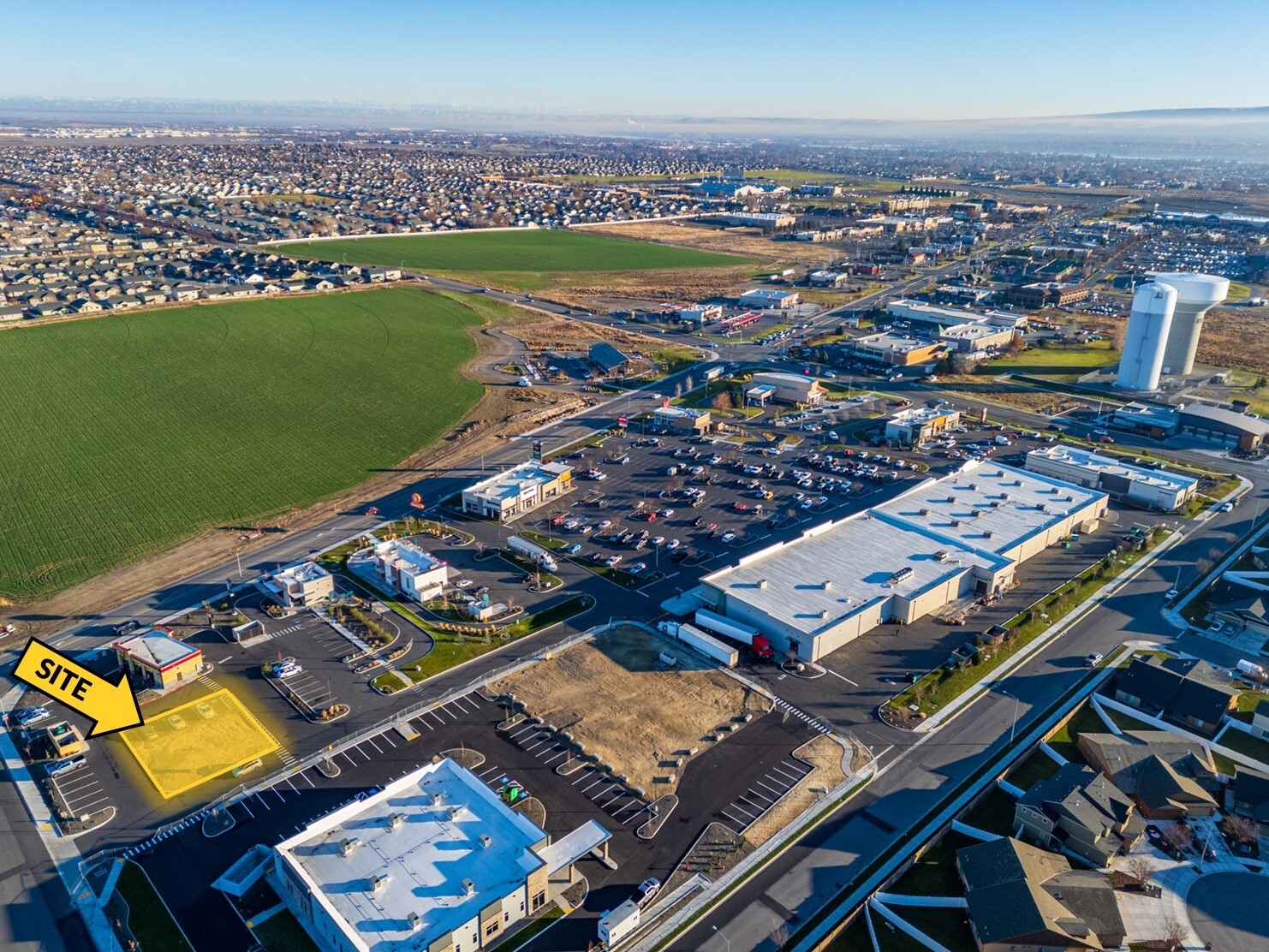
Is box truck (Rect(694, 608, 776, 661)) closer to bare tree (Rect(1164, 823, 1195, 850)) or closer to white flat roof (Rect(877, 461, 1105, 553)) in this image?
white flat roof (Rect(877, 461, 1105, 553))

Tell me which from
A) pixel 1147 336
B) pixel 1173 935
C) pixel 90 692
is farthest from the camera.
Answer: pixel 1147 336

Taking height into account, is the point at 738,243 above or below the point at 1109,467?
above

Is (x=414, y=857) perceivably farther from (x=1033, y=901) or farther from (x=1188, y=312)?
(x=1188, y=312)

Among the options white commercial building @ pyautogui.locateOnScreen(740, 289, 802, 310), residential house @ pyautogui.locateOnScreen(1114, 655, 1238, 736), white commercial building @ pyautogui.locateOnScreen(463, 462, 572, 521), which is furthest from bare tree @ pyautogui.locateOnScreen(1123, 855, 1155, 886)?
white commercial building @ pyautogui.locateOnScreen(740, 289, 802, 310)

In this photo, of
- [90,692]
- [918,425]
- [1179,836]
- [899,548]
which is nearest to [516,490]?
[899,548]

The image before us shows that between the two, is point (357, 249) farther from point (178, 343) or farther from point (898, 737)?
point (898, 737)
